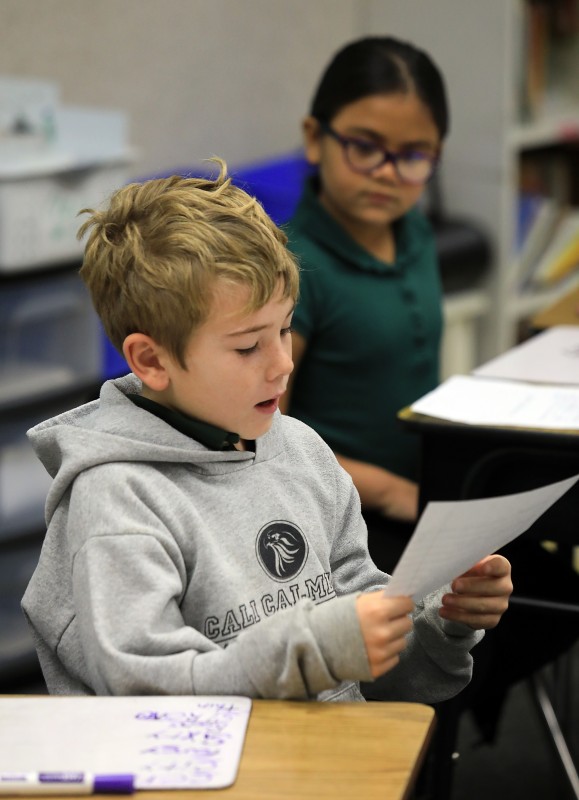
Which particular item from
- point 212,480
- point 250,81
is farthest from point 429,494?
point 250,81

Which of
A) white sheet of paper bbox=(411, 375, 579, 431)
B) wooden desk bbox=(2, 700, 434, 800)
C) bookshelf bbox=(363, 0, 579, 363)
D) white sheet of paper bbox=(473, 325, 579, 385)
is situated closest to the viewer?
wooden desk bbox=(2, 700, 434, 800)

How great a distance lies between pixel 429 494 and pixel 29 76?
1.40 m

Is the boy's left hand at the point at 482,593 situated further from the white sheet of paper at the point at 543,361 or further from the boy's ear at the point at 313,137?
the boy's ear at the point at 313,137

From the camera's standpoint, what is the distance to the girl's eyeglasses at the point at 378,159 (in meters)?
1.79

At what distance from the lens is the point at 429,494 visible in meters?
1.56

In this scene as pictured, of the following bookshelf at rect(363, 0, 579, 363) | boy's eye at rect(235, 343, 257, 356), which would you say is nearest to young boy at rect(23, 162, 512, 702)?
boy's eye at rect(235, 343, 257, 356)

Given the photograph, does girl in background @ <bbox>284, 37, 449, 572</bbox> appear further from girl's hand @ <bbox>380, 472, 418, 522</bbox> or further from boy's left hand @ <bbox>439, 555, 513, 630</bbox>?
boy's left hand @ <bbox>439, 555, 513, 630</bbox>

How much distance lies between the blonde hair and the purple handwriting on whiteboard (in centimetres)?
28

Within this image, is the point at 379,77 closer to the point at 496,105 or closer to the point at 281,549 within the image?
the point at 281,549

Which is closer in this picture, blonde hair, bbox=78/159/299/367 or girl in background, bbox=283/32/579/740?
blonde hair, bbox=78/159/299/367

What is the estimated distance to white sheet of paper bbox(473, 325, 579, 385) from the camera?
1678mm

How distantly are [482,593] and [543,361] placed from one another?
83cm

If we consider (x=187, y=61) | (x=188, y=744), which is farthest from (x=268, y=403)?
(x=187, y=61)

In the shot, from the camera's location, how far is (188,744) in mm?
772
